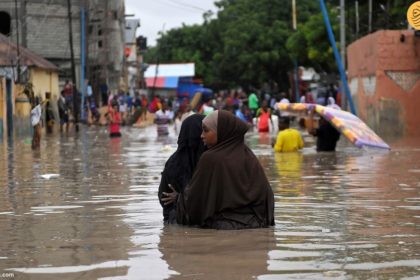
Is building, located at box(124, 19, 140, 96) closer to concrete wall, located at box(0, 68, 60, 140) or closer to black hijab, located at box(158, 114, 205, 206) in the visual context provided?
concrete wall, located at box(0, 68, 60, 140)

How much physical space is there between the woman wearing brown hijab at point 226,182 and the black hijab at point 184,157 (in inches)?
11.5

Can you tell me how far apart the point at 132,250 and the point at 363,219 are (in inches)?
114

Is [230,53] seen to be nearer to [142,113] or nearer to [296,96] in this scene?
[296,96]

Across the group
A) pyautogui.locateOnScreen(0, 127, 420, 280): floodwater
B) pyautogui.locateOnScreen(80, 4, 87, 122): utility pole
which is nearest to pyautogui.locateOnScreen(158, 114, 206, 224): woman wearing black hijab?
Answer: pyautogui.locateOnScreen(0, 127, 420, 280): floodwater

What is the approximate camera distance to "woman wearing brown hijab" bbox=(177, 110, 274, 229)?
9.14 meters

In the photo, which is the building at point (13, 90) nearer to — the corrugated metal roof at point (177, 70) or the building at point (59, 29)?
the building at point (59, 29)

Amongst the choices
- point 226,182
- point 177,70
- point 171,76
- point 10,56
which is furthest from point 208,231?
point 177,70

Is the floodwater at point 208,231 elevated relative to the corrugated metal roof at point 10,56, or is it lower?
lower

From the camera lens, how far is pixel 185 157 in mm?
9664

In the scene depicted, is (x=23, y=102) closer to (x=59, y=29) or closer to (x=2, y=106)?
(x=2, y=106)

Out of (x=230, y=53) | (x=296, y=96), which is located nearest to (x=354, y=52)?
(x=296, y=96)

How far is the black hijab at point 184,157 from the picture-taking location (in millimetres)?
9602

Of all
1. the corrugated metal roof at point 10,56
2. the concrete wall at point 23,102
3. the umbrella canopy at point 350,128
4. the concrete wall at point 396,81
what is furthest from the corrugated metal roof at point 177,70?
the umbrella canopy at point 350,128

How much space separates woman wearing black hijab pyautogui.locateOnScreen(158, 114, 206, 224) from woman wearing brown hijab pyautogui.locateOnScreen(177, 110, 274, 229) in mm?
287
